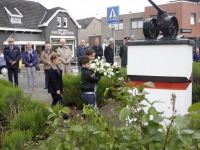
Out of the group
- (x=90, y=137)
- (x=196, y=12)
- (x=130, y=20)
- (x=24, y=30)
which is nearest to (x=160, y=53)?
(x=90, y=137)

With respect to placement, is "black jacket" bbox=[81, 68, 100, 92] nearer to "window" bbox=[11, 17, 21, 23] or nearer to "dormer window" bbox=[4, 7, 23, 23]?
"dormer window" bbox=[4, 7, 23, 23]

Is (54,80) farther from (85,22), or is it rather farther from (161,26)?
(85,22)

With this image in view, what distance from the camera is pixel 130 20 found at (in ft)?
161

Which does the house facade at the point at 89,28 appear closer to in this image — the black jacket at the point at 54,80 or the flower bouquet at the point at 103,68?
the black jacket at the point at 54,80

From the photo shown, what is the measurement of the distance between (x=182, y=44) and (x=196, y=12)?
140 ft

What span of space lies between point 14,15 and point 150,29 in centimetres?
3108

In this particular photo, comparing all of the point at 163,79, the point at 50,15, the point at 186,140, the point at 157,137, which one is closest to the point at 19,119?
the point at 163,79

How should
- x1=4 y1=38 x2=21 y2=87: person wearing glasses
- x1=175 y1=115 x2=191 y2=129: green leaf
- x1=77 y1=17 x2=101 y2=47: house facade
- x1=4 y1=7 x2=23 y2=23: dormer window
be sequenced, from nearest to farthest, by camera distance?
1. x1=175 y1=115 x2=191 y2=129: green leaf
2. x1=4 y1=38 x2=21 y2=87: person wearing glasses
3. x1=4 y1=7 x2=23 y2=23: dormer window
4. x1=77 y1=17 x2=101 y2=47: house facade

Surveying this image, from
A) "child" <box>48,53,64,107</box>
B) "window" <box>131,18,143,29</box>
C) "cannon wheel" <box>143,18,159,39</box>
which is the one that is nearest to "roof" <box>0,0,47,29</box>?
"window" <box>131,18,143,29</box>

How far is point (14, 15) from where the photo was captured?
106 feet

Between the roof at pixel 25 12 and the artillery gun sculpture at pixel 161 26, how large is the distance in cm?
2981

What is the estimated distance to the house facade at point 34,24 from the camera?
31.4 metres

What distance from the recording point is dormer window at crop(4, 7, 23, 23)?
1265 inches

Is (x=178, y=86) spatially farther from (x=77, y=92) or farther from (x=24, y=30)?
(x=24, y=30)
